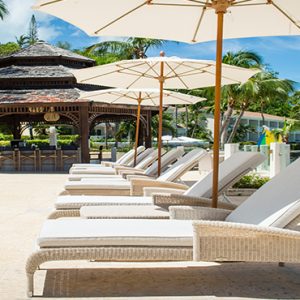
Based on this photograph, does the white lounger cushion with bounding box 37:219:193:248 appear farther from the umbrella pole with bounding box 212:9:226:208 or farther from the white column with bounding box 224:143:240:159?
the white column with bounding box 224:143:240:159

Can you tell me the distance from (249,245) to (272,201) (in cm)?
99

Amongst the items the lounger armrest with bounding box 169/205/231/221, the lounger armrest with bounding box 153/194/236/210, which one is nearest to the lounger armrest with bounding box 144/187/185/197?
the lounger armrest with bounding box 153/194/236/210

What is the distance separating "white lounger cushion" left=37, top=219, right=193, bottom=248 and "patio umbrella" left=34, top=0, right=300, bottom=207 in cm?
143

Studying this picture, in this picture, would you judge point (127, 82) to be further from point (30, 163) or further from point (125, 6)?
point (30, 163)

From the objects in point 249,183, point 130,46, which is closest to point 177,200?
point 249,183

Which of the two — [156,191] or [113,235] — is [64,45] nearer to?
[156,191]

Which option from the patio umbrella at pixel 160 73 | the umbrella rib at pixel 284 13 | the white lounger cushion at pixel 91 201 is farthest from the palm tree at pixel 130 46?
the white lounger cushion at pixel 91 201

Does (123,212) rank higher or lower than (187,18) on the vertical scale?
lower

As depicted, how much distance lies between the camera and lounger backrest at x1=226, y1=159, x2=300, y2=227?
434 centimetres

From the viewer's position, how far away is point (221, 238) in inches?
144

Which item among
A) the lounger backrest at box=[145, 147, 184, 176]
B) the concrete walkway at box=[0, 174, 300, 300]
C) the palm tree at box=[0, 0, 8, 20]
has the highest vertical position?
the palm tree at box=[0, 0, 8, 20]

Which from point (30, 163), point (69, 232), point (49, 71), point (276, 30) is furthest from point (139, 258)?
point (49, 71)

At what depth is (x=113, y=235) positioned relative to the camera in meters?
3.76

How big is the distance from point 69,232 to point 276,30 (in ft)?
12.3
